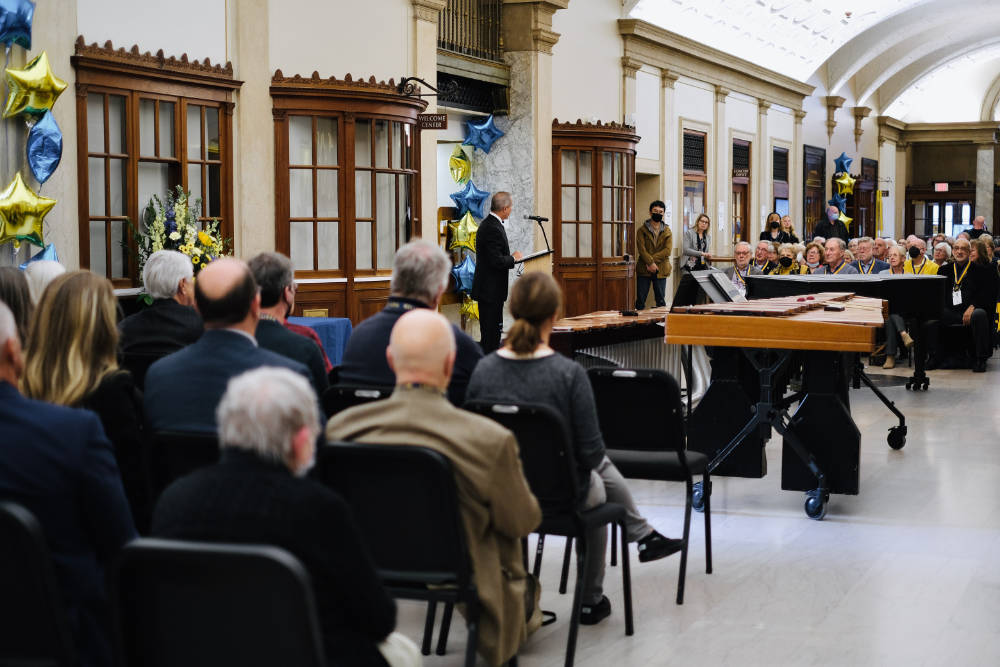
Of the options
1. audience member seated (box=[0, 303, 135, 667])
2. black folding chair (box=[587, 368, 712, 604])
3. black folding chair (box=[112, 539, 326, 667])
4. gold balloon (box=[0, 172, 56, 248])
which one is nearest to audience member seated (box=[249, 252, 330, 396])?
black folding chair (box=[587, 368, 712, 604])

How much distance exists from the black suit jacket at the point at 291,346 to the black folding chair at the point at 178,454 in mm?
1042

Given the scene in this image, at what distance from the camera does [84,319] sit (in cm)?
342

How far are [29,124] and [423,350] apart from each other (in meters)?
5.22

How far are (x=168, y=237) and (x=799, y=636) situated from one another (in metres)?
5.66

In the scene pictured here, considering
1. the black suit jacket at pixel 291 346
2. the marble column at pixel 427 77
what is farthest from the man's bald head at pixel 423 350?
the marble column at pixel 427 77

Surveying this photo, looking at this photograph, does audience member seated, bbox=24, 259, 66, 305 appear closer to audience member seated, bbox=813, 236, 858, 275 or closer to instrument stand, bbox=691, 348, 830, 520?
instrument stand, bbox=691, 348, 830, 520

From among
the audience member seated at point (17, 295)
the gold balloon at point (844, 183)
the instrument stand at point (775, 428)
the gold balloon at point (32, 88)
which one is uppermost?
the gold balloon at point (844, 183)

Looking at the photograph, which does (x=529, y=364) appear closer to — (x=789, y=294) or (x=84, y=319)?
(x=84, y=319)

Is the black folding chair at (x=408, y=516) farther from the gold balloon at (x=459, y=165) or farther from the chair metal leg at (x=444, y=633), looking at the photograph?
the gold balloon at (x=459, y=165)

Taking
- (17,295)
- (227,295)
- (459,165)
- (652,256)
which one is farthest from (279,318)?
(652,256)

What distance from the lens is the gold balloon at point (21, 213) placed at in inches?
283

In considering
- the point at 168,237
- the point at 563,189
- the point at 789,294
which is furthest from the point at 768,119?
the point at 168,237

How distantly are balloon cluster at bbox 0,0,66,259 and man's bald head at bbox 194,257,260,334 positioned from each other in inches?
164

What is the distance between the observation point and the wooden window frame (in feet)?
26.7
